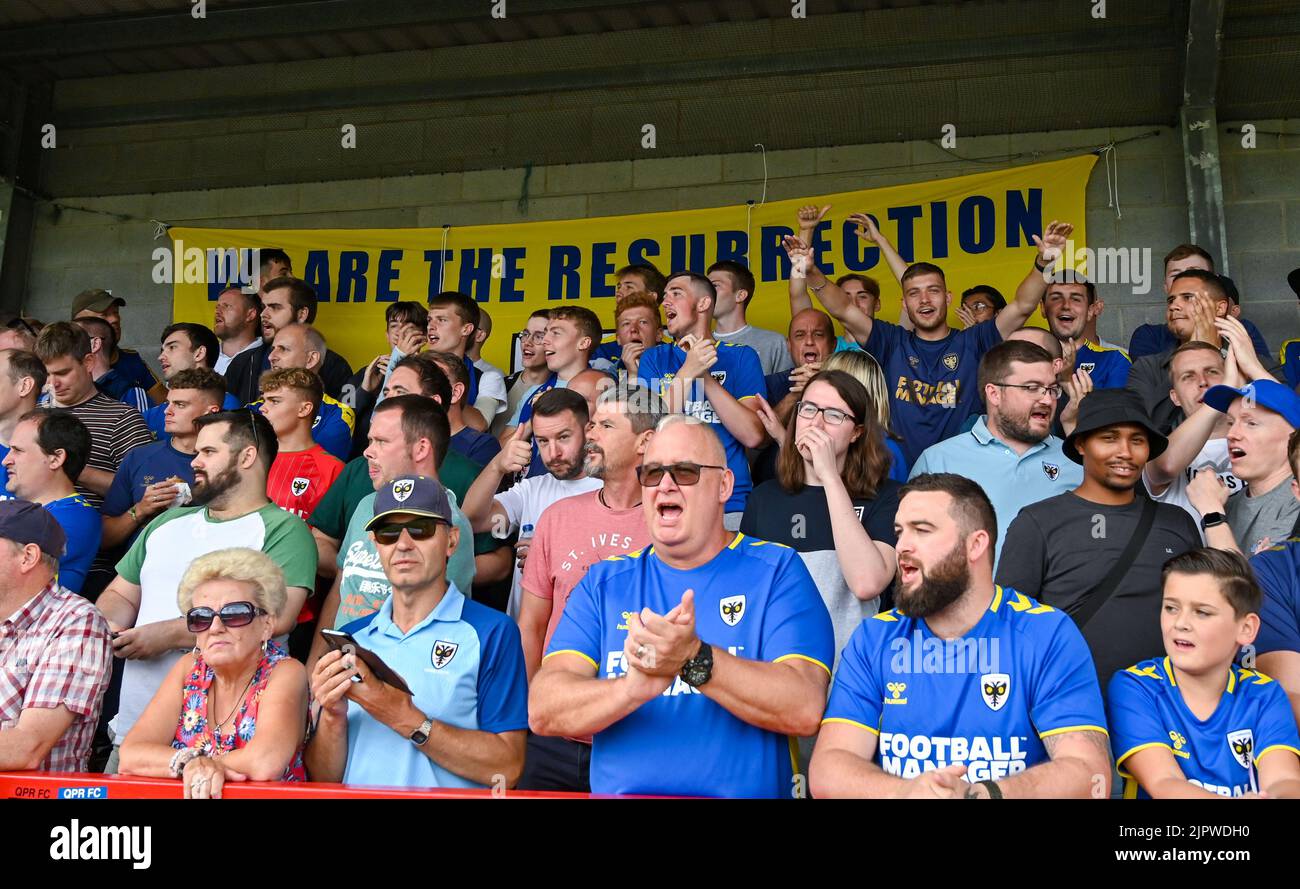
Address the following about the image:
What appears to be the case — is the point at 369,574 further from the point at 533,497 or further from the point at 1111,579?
the point at 1111,579

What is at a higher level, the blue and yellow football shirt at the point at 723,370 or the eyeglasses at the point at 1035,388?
the blue and yellow football shirt at the point at 723,370

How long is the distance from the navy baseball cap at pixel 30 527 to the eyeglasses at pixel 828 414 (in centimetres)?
270

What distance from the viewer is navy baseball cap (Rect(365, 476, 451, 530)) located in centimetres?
418

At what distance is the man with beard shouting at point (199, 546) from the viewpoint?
4633 mm

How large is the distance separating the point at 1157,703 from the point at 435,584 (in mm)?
2176

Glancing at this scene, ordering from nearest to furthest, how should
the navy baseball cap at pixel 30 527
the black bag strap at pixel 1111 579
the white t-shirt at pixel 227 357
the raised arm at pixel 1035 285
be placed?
the black bag strap at pixel 1111 579 → the navy baseball cap at pixel 30 527 → the raised arm at pixel 1035 285 → the white t-shirt at pixel 227 357

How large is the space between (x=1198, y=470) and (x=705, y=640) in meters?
2.34

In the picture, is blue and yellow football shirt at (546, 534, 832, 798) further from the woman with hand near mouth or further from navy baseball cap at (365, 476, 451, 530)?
navy baseball cap at (365, 476, 451, 530)

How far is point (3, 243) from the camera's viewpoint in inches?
428

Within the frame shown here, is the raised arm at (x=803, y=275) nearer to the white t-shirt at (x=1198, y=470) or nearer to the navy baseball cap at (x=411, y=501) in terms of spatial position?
the white t-shirt at (x=1198, y=470)

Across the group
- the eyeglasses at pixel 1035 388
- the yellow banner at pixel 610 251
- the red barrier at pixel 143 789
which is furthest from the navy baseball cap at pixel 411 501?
the yellow banner at pixel 610 251

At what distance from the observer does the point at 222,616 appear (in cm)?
388

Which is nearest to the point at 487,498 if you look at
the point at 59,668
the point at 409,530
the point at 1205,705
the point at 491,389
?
the point at 409,530
